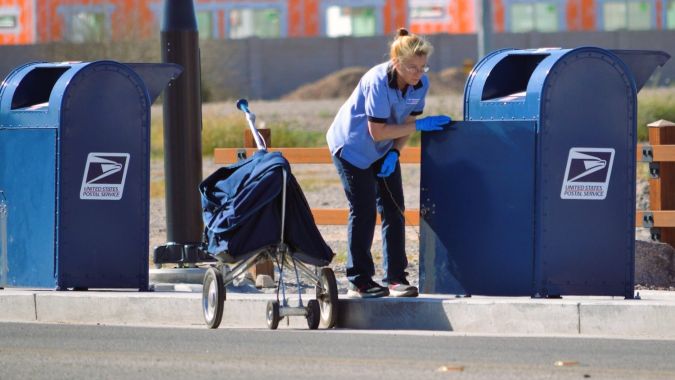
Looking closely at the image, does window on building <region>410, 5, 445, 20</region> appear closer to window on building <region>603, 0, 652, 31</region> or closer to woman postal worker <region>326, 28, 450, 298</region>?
window on building <region>603, 0, 652, 31</region>

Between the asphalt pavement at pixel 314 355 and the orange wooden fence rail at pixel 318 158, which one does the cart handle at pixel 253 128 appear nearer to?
the asphalt pavement at pixel 314 355

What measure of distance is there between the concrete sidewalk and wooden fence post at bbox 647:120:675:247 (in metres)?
2.59

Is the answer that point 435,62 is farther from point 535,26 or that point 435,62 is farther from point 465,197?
point 465,197

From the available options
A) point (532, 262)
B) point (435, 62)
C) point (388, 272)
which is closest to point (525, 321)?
point (532, 262)

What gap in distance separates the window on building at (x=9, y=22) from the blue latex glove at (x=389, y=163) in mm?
44552

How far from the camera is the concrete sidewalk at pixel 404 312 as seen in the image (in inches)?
341

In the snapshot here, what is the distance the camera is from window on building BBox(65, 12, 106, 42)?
4544 centimetres

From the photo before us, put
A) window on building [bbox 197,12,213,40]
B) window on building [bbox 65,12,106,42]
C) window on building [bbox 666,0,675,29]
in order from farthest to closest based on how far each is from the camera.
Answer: window on building [bbox 197,12,213,40] < window on building [bbox 666,0,675,29] < window on building [bbox 65,12,106,42]

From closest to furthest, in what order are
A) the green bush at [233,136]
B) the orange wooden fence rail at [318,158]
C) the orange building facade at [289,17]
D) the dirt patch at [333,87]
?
the orange wooden fence rail at [318,158], the green bush at [233,136], the dirt patch at [333,87], the orange building facade at [289,17]

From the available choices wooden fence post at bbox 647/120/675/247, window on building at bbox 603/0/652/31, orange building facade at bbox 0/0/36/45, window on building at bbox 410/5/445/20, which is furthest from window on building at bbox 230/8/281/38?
wooden fence post at bbox 647/120/675/247

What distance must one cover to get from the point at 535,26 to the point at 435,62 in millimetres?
3516

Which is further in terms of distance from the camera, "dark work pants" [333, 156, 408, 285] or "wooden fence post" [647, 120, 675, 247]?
"wooden fence post" [647, 120, 675, 247]

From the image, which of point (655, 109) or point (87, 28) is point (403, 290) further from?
point (87, 28)

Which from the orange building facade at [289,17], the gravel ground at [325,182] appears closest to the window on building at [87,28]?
the orange building facade at [289,17]
